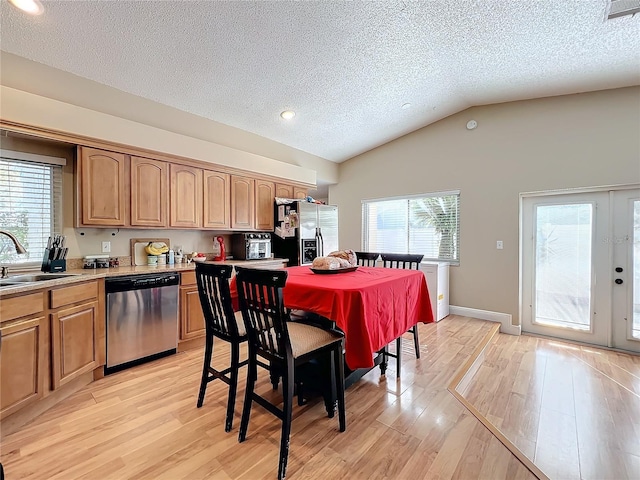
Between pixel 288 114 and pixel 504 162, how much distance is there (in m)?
2.99

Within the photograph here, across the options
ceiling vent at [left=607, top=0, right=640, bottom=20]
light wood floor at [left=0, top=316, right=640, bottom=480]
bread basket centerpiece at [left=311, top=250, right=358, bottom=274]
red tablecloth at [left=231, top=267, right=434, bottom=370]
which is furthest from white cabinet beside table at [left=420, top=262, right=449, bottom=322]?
ceiling vent at [left=607, top=0, right=640, bottom=20]

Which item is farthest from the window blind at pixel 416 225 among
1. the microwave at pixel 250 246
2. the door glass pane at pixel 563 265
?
the microwave at pixel 250 246

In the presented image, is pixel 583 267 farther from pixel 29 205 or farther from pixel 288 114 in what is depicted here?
pixel 29 205

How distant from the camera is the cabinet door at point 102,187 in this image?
270cm

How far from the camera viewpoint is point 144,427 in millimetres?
1902

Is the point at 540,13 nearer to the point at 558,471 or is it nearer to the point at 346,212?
the point at 558,471

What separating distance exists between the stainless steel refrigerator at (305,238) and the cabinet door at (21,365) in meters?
2.86

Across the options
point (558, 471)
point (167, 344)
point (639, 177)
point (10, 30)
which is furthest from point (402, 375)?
point (10, 30)

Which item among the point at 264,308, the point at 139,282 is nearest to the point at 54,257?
the point at 139,282

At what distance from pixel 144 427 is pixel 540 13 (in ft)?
13.8

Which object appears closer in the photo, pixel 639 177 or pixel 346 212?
pixel 639 177

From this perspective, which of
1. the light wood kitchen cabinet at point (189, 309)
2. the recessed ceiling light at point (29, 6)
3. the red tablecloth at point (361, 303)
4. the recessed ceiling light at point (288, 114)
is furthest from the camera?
the recessed ceiling light at point (288, 114)

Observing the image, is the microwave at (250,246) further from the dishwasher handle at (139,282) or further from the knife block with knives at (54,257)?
the knife block with knives at (54,257)

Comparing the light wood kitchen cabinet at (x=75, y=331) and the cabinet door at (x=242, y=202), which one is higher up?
the cabinet door at (x=242, y=202)
